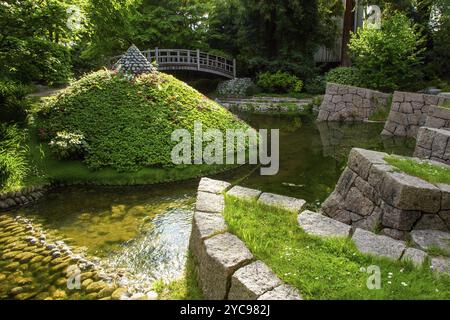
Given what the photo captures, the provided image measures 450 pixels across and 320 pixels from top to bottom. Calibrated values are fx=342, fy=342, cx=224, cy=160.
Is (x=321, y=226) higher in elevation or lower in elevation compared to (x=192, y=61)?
lower

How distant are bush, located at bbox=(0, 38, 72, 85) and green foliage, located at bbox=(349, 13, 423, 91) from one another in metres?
13.5

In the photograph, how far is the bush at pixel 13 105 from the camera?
402 inches

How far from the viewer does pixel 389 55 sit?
1599 cm

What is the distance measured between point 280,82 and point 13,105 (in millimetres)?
15695

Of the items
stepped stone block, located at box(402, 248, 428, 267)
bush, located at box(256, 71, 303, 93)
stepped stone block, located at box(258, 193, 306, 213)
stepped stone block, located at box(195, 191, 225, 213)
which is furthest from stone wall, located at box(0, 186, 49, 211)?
bush, located at box(256, 71, 303, 93)

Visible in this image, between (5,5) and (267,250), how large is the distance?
8280 mm

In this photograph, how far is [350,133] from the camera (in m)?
13.9

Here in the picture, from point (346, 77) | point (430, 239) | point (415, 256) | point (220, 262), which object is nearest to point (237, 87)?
point (346, 77)

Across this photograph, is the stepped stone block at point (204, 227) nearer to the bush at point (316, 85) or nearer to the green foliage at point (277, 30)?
the bush at point (316, 85)

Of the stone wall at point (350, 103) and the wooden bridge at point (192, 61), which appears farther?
the wooden bridge at point (192, 61)

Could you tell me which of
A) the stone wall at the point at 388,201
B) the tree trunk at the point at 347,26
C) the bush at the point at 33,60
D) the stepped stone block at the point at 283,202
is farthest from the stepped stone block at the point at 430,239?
the tree trunk at the point at 347,26

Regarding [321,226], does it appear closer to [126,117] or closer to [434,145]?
[434,145]

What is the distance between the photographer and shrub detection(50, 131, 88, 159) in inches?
351

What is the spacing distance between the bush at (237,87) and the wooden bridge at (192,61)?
1.04m
